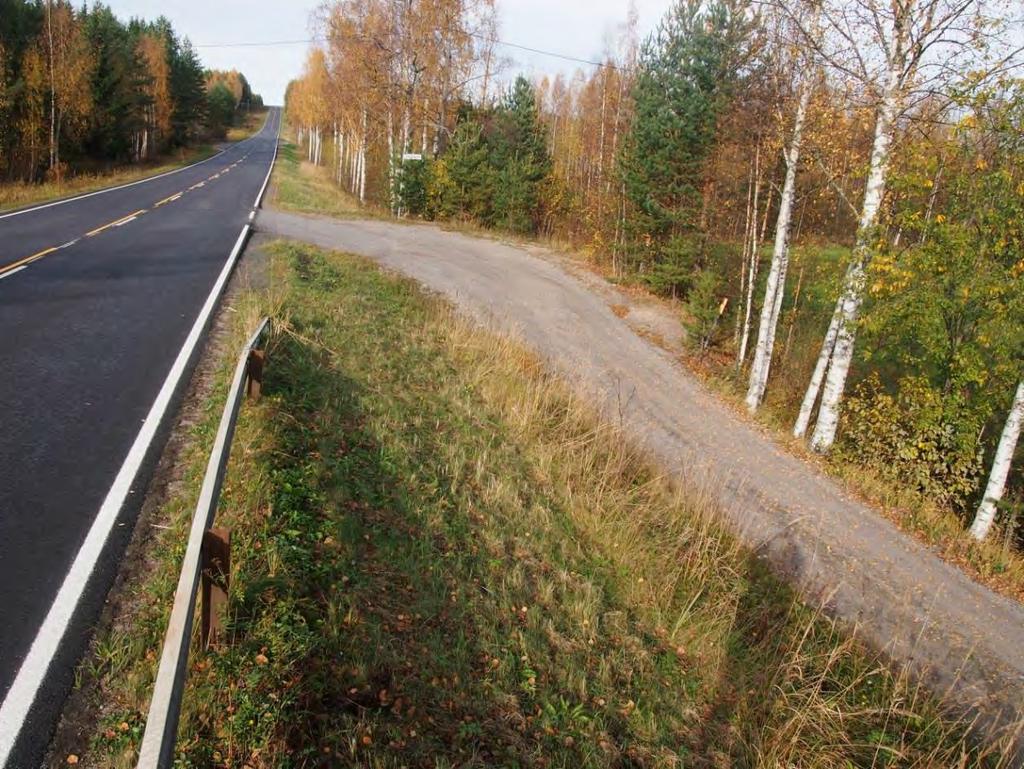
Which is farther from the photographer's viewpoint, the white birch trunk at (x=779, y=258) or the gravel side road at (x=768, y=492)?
the white birch trunk at (x=779, y=258)

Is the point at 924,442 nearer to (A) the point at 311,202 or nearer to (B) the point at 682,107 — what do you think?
(B) the point at 682,107

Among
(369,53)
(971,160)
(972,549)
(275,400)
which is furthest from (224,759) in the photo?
(369,53)

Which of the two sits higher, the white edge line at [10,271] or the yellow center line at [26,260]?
the yellow center line at [26,260]

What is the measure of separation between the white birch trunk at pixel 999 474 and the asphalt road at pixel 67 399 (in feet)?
36.5

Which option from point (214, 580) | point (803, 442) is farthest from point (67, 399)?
point (803, 442)

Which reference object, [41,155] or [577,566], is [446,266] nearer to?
[577,566]

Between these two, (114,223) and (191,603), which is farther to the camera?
(114,223)

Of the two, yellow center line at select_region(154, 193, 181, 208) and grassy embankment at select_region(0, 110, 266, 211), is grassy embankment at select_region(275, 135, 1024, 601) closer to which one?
yellow center line at select_region(154, 193, 181, 208)

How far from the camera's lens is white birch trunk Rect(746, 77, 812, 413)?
12.2 metres

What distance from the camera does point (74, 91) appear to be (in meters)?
32.5

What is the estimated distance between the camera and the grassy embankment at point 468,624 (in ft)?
11.8

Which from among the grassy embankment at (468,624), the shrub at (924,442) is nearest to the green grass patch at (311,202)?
the grassy embankment at (468,624)

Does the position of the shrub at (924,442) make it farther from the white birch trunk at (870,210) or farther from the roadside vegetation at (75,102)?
the roadside vegetation at (75,102)

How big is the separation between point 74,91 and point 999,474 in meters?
40.6
